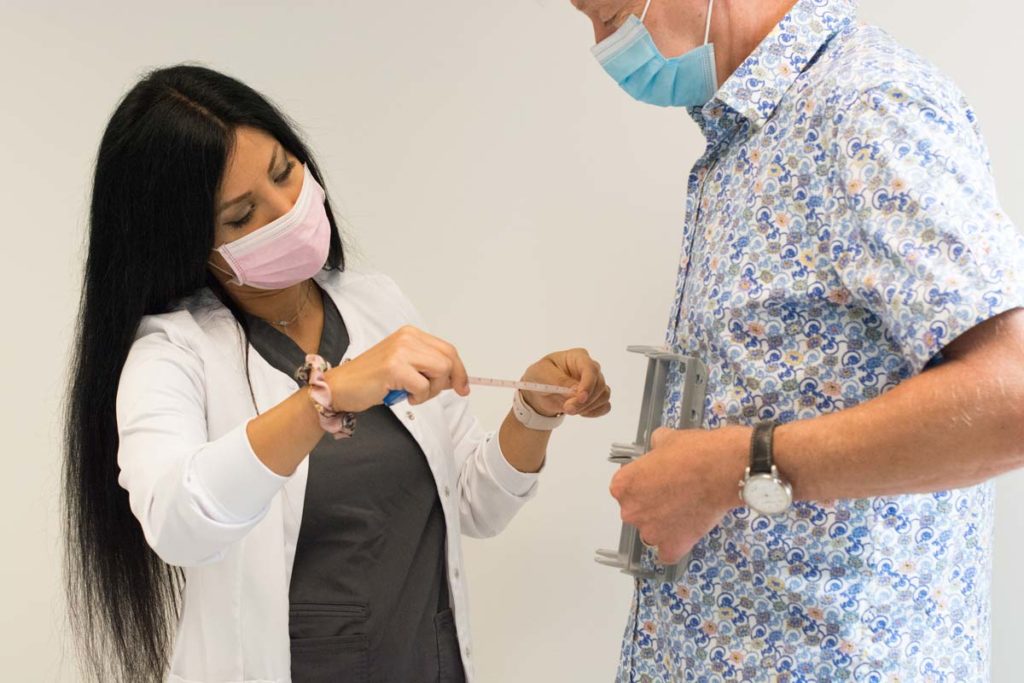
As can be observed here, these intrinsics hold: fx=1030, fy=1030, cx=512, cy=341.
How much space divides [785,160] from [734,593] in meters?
0.47

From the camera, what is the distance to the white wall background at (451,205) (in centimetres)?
200

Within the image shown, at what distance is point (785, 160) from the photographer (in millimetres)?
1066

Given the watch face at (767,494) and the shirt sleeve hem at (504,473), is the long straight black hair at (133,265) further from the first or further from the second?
the watch face at (767,494)

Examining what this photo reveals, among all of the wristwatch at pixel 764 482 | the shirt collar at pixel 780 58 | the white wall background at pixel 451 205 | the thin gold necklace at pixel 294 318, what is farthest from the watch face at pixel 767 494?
the white wall background at pixel 451 205

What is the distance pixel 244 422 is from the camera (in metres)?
1.37

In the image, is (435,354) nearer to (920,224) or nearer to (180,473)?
(180,473)

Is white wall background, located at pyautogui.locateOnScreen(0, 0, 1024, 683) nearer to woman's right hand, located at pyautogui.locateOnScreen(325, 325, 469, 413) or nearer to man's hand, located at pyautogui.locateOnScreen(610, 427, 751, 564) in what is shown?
woman's right hand, located at pyautogui.locateOnScreen(325, 325, 469, 413)

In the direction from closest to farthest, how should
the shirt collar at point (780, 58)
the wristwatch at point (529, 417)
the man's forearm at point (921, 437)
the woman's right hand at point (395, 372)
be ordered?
the man's forearm at point (921, 437), the shirt collar at point (780, 58), the woman's right hand at point (395, 372), the wristwatch at point (529, 417)

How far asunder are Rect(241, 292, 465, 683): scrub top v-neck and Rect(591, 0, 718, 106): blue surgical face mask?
63 cm

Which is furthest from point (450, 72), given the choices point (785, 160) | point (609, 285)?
point (785, 160)

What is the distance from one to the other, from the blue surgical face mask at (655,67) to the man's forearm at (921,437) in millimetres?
451

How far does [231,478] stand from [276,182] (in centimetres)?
47

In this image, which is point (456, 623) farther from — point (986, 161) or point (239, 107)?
point (986, 161)

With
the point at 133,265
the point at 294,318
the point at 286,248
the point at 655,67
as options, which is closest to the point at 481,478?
the point at 294,318
